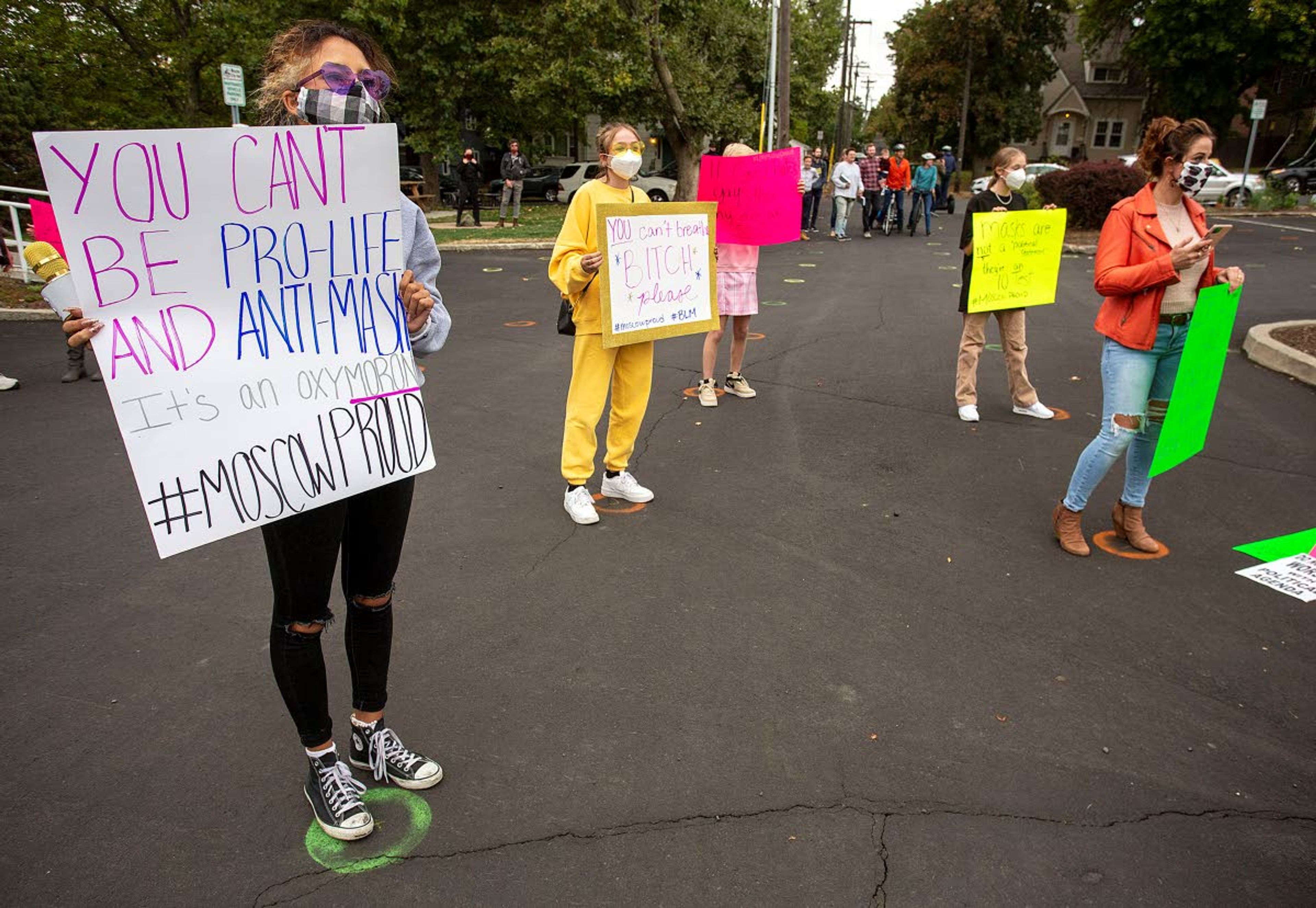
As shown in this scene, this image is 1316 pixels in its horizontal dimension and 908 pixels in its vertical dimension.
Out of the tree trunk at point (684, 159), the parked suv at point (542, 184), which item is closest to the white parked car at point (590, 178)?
the parked suv at point (542, 184)

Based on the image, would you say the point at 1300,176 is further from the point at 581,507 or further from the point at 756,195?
the point at 581,507

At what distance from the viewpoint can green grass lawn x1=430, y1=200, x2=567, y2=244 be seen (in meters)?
19.6

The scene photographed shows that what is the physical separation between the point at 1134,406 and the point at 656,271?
244 cm

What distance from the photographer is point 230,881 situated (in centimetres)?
227

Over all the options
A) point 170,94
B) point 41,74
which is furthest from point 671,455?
point 170,94

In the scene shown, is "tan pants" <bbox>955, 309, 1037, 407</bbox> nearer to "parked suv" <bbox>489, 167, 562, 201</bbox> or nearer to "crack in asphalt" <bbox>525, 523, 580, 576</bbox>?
"crack in asphalt" <bbox>525, 523, 580, 576</bbox>

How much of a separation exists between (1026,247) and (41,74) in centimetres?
2454

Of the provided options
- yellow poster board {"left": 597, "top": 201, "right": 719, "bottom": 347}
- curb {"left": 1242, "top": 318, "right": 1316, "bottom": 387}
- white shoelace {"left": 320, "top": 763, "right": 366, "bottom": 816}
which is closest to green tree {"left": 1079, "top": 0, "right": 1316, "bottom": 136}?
curb {"left": 1242, "top": 318, "right": 1316, "bottom": 387}

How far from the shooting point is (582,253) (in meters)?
4.32

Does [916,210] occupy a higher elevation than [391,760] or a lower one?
higher

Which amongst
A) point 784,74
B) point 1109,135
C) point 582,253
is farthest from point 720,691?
point 1109,135

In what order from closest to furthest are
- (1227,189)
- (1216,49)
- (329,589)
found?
1. (329,589)
2. (1227,189)
3. (1216,49)

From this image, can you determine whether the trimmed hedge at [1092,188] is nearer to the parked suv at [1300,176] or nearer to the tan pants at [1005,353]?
the tan pants at [1005,353]

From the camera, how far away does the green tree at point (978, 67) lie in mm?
46500
